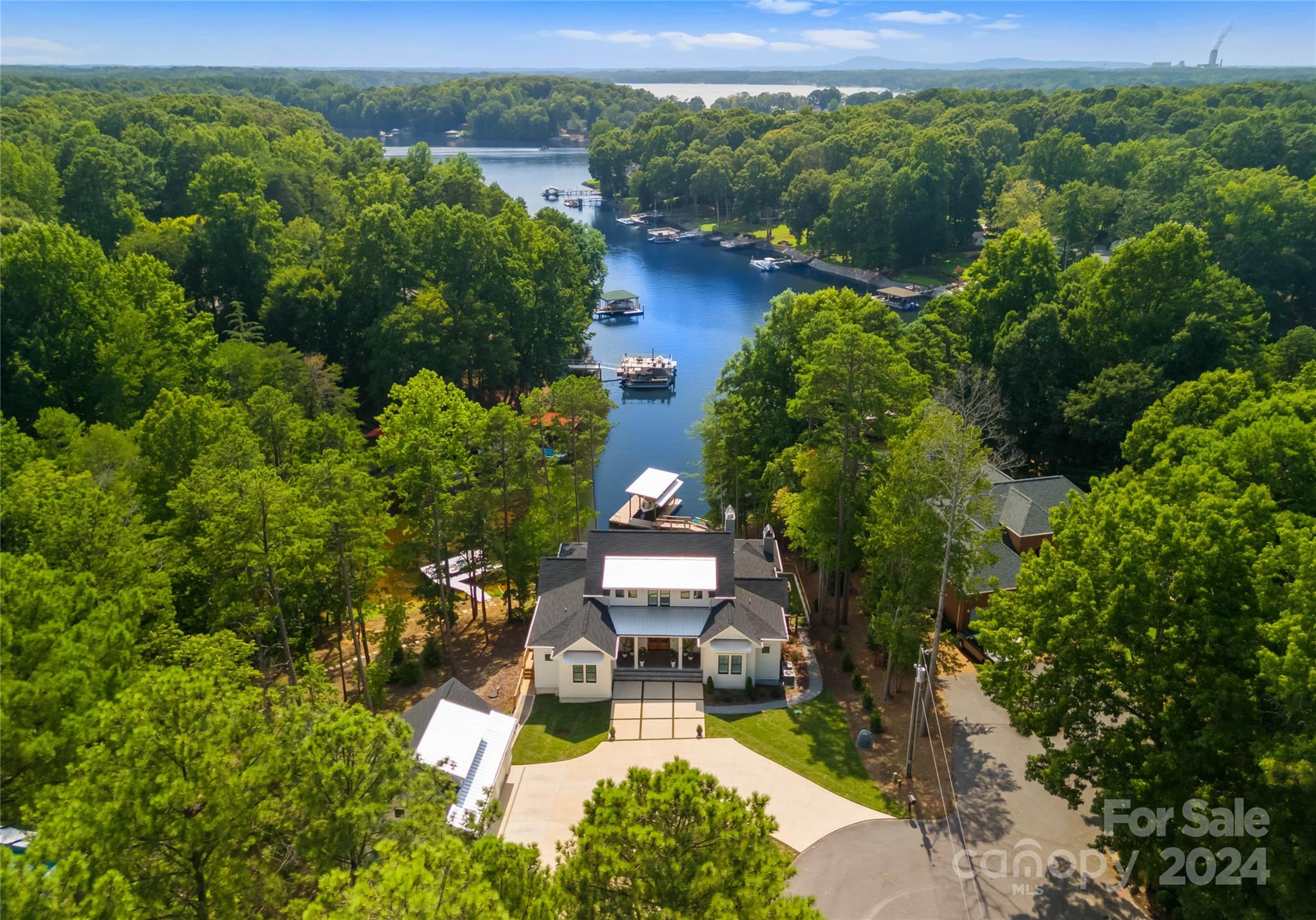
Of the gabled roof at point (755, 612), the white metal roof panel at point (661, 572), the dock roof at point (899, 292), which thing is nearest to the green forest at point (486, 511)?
the gabled roof at point (755, 612)

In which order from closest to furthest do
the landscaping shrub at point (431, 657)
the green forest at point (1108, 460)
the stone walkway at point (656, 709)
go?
the green forest at point (1108, 460) < the stone walkway at point (656, 709) < the landscaping shrub at point (431, 657)

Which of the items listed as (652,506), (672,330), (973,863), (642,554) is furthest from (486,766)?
(672,330)

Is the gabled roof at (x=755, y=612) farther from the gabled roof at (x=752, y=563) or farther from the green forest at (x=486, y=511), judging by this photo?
the green forest at (x=486, y=511)

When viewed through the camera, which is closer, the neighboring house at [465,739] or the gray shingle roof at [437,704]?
the neighboring house at [465,739]

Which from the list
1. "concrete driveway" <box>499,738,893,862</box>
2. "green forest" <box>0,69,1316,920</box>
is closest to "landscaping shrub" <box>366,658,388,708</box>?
"green forest" <box>0,69,1316,920</box>

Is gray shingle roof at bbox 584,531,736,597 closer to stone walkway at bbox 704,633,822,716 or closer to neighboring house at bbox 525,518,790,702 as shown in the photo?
neighboring house at bbox 525,518,790,702

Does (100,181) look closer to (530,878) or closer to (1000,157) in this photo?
(530,878)

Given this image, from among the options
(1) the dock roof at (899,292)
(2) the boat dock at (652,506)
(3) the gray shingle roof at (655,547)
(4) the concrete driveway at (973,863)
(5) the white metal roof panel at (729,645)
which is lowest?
(2) the boat dock at (652,506)

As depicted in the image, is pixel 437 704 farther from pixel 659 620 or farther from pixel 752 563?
pixel 752 563
